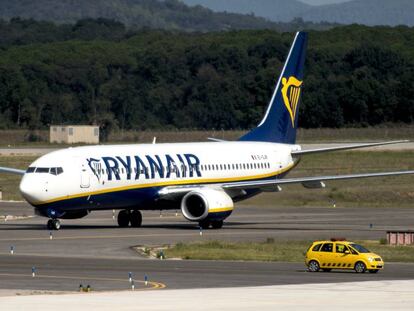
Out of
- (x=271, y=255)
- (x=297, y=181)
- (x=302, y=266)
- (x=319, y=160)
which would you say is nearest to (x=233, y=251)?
(x=271, y=255)

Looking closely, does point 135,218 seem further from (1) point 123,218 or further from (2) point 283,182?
(2) point 283,182

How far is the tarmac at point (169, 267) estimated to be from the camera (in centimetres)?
3250

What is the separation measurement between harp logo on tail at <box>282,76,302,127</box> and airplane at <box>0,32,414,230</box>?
221 mm

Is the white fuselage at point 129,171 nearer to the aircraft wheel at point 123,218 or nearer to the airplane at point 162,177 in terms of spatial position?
the airplane at point 162,177

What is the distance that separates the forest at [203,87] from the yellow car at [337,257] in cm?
11000

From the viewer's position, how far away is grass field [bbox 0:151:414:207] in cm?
8238

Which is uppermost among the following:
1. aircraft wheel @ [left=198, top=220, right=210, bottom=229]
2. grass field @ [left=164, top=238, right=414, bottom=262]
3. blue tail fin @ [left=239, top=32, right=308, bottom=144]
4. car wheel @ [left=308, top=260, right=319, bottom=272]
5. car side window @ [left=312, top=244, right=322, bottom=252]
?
blue tail fin @ [left=239, top=32, right=308, bottom=144]

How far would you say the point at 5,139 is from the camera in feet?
488

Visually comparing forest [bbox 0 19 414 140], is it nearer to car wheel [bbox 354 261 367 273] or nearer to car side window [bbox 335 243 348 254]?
car side window [bbox 335 243 348 254]

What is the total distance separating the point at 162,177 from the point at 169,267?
18.3 metres

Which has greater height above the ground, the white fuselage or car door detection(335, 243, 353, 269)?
the white fuselage

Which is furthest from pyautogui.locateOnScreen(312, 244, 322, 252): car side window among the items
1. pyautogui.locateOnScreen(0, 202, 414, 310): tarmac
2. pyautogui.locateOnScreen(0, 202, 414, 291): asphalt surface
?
pyautogui.locateOnScreen(0, 202, 414, 291): asphalt surface

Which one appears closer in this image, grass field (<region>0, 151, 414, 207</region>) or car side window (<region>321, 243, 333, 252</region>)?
car side window (<region>321, 243, 333, 252</region>)

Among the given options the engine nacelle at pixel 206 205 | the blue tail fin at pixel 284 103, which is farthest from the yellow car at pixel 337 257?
the blue tail fin at pixel 284 103
